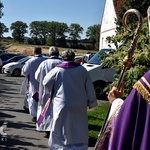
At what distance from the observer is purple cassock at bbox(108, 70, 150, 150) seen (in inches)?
87.5

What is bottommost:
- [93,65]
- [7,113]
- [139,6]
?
[7,113]

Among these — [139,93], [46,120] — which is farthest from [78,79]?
[139,93]

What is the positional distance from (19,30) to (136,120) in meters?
113

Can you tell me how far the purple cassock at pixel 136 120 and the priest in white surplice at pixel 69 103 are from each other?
3678mm

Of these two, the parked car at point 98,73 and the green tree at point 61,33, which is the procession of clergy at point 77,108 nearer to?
the parked car at point 98,73

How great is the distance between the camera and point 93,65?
15.0m

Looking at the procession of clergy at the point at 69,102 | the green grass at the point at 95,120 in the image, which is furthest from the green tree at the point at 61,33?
the procession of clergy at the point at 69,102

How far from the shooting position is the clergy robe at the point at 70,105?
6.02 meters

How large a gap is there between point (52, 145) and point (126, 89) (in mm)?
1794

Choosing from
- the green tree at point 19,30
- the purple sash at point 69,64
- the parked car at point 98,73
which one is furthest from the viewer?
the green tree at point 19,30

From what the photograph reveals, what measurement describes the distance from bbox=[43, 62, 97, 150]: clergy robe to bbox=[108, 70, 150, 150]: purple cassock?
3.68 meters

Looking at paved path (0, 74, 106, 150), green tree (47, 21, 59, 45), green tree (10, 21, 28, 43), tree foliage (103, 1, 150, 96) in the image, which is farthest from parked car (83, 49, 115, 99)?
green tree (10, 21, 28, 43)

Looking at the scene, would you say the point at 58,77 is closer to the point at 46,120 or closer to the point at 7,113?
the point at 46,120

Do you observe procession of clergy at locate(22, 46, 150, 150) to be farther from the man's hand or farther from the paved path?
the paved path
